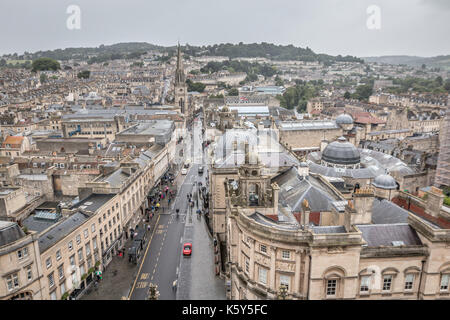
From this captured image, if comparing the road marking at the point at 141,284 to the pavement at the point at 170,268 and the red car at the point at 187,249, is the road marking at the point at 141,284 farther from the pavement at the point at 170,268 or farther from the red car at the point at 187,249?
the red car at the point at 187,249

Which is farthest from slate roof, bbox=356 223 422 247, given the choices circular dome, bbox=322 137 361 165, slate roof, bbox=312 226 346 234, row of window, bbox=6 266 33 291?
row of window, bbox=6 266 33 291

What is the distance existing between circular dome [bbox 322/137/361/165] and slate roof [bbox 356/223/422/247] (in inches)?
836

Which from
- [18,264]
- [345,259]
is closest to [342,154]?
[345,259]

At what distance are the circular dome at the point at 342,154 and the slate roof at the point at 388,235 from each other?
69.6 feet

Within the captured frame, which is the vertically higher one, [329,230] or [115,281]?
[329,230]

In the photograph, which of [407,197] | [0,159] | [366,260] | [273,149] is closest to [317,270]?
[366,260]

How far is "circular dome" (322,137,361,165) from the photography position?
156 feet

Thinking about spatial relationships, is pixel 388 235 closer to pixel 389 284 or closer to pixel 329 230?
pixel 389 284

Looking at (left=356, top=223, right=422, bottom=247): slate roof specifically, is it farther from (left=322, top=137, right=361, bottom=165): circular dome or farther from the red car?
the red car

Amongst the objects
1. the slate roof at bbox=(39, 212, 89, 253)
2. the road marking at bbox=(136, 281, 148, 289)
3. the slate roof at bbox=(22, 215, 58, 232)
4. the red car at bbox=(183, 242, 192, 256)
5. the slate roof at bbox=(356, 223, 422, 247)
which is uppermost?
the slate roof at bbox=(356, 223, 422, 247)

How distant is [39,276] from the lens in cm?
2870

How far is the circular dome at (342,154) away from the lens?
47.7 meters

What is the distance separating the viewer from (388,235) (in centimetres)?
2658

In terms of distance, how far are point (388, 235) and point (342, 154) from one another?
22657mm
